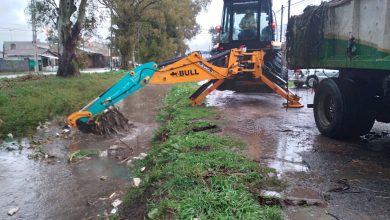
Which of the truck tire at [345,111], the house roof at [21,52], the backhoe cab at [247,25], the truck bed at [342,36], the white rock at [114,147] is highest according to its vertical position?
the house roof at [21,52]

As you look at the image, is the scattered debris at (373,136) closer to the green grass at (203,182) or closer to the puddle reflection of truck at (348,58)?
the puddle reflection of truck at (348,58)

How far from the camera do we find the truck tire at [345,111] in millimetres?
6648

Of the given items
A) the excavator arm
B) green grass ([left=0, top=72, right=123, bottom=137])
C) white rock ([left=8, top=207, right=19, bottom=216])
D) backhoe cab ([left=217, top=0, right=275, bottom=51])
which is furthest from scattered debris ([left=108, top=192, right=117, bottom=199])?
backhoe cab ([left=217, top=0, right=275, bottom=51])

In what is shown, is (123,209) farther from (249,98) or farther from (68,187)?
(249,98)

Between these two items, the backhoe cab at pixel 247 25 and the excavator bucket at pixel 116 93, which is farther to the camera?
the backhoe cab at pixel 247 25

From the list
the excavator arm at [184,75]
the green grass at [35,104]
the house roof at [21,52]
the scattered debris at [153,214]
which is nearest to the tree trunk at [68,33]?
the green grass at [35,104]

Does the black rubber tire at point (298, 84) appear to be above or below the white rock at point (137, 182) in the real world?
above

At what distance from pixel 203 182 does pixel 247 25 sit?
9576 mm

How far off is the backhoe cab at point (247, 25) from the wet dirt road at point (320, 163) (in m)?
3.94

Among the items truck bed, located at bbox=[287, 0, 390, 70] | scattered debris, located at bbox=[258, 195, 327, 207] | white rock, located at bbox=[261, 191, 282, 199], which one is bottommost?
scattered debris, located at bbox=[258, 195, 327, 207]

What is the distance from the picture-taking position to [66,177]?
7.04m

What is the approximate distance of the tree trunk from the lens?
20.8m

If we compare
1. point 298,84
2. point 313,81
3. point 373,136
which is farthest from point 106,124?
point 298,84

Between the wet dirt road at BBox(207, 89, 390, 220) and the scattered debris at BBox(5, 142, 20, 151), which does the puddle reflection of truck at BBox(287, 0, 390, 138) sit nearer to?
the wet dirt road at BBox(207, 89, 390, 220)
